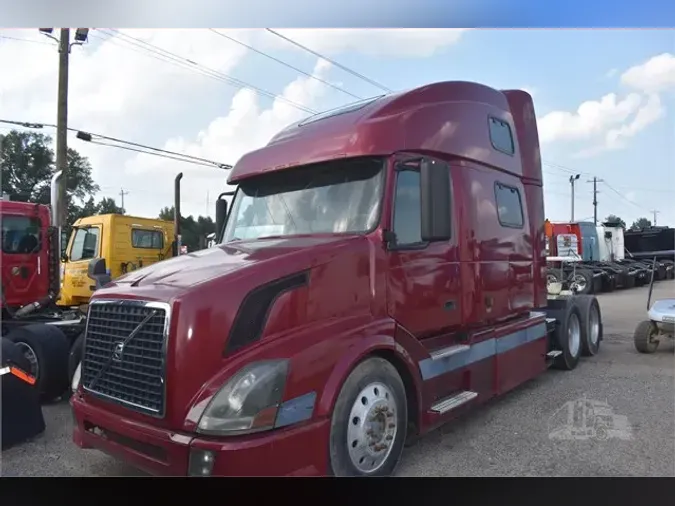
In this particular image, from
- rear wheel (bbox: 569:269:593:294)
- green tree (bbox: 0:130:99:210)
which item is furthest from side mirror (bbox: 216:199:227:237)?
rear wheel (bbox: 569:269:593:294)

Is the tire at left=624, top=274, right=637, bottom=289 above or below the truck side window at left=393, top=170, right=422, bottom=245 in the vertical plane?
below

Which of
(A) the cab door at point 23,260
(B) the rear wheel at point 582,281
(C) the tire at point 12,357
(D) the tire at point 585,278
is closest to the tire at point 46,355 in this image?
(C) the tire at point 12,357

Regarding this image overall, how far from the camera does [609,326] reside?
11.6 metres

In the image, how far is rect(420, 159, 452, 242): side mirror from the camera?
3756 millimetres

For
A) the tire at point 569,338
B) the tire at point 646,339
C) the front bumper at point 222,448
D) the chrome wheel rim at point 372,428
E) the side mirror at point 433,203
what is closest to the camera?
the front bumper at point 222,448

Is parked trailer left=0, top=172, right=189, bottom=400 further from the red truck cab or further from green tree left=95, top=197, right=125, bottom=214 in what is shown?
green tree left=95, top=197, right=125, bottom=214

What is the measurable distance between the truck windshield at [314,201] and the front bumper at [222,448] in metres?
1.47

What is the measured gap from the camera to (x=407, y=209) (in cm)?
407

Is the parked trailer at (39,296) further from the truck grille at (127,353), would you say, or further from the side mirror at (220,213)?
the truck grille at (127,353)

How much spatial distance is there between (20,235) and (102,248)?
442 cm

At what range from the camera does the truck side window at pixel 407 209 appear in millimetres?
4000

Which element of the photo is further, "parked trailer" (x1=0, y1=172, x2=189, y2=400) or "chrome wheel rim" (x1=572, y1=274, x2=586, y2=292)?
"chrome wheel rim" (x1=572, y1=274, x2=586, y2=292)

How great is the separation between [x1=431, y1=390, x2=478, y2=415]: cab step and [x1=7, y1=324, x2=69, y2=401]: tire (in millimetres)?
4256

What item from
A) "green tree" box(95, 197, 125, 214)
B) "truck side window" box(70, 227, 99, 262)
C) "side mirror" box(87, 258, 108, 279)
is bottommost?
"side mirror" box(87, 258, 108, 279)
